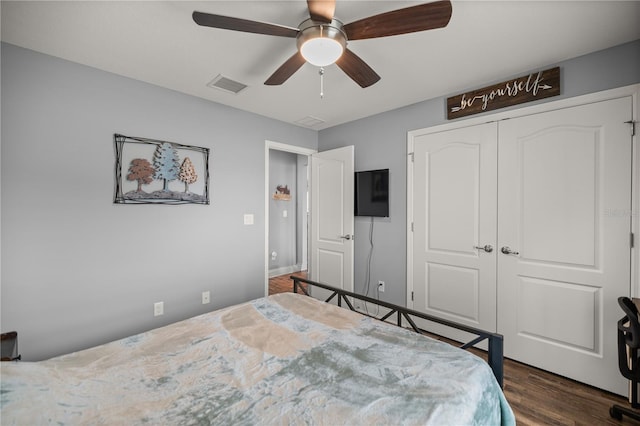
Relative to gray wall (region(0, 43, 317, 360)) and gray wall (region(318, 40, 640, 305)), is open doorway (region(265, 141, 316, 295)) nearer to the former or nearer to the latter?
gray wall (region(318, 40, 640, 305))

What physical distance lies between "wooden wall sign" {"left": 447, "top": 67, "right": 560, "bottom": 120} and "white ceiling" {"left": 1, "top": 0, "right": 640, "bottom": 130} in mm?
86

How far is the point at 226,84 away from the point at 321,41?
143 centimetres

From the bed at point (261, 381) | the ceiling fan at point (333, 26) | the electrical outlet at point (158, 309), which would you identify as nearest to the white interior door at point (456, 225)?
the bed at point (261, 381)

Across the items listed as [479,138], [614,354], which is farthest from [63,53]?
[614,354]

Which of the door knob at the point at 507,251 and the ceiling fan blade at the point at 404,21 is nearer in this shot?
the ceiling fan blade at the point at 404,21

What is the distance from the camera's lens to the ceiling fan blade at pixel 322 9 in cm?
137

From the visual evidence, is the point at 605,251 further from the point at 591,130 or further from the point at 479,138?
the point at 479,138

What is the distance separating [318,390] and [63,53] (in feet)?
9.59

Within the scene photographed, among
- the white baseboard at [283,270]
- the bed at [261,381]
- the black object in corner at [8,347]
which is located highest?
the bed at [261,381]

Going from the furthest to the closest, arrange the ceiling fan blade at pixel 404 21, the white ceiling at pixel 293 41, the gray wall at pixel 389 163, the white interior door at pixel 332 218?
the white interior door at pixel 332 218 → the gray wall at pixel 389 163 → the white ceiling at pixel 293 41 → the ceiling fan blade at pixel 404 21

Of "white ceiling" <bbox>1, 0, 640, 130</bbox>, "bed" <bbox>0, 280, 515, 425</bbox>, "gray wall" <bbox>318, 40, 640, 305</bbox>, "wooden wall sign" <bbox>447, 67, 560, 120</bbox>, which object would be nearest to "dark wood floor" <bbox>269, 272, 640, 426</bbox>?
"bed" <bbox>0, 280, 515, 425</bbox>

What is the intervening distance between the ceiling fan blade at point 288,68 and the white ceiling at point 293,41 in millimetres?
227

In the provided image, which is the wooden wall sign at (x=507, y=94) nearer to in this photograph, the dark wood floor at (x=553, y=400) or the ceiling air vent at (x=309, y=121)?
the ceiling air vent at (x=309, y=121)

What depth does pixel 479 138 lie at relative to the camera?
2.64m
